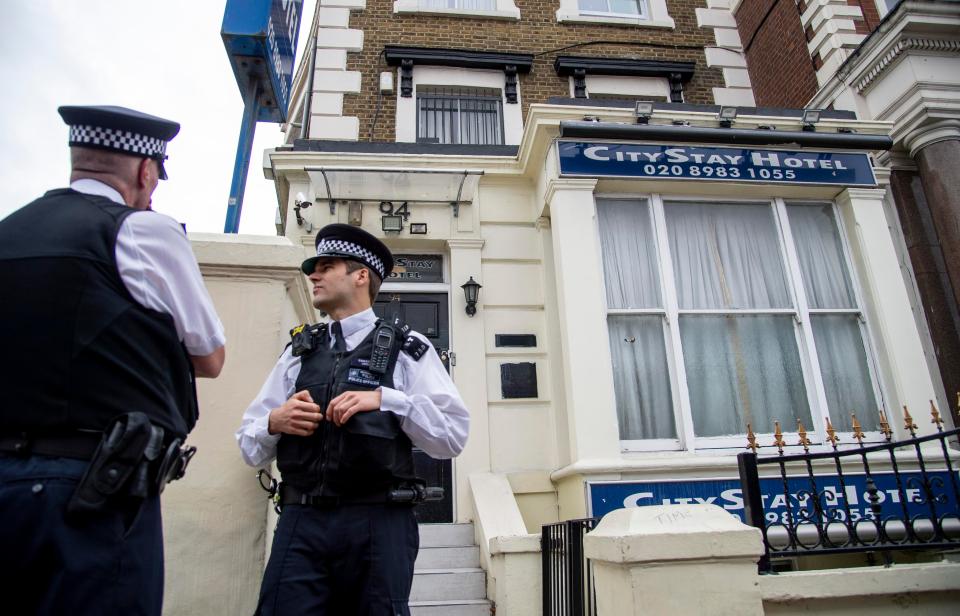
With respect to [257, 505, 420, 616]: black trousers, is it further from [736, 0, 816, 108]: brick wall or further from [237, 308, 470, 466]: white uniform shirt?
[736, 0, 816, 108]: brick wall

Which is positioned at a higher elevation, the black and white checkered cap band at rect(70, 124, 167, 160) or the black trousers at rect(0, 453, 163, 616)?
the black and white checkered cap band at rect(70, 124, 167, 160)

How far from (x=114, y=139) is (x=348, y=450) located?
123cm

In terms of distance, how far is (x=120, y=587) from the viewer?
134 centimetres

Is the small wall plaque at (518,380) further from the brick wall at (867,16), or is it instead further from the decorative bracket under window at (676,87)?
the brick wall at (867,16)

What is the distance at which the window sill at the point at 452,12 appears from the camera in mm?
9273

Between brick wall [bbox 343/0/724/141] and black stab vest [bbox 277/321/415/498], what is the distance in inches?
276

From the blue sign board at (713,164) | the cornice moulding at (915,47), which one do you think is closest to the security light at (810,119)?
the blue sign board at (713,164)

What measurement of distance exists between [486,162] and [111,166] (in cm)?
595

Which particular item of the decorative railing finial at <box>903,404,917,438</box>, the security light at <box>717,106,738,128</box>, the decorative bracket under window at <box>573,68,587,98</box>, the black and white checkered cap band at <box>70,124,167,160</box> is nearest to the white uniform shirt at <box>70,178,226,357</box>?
the black and white checkered cap band at <box>70,124,167,160</box>

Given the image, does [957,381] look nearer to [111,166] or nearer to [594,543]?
[594,543]

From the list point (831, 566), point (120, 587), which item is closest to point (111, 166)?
point (120, 587)

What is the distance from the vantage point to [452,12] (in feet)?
30.8

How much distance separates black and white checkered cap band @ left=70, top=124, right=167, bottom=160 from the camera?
1.73 metres

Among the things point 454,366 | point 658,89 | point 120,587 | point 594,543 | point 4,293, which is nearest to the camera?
point 120,587
